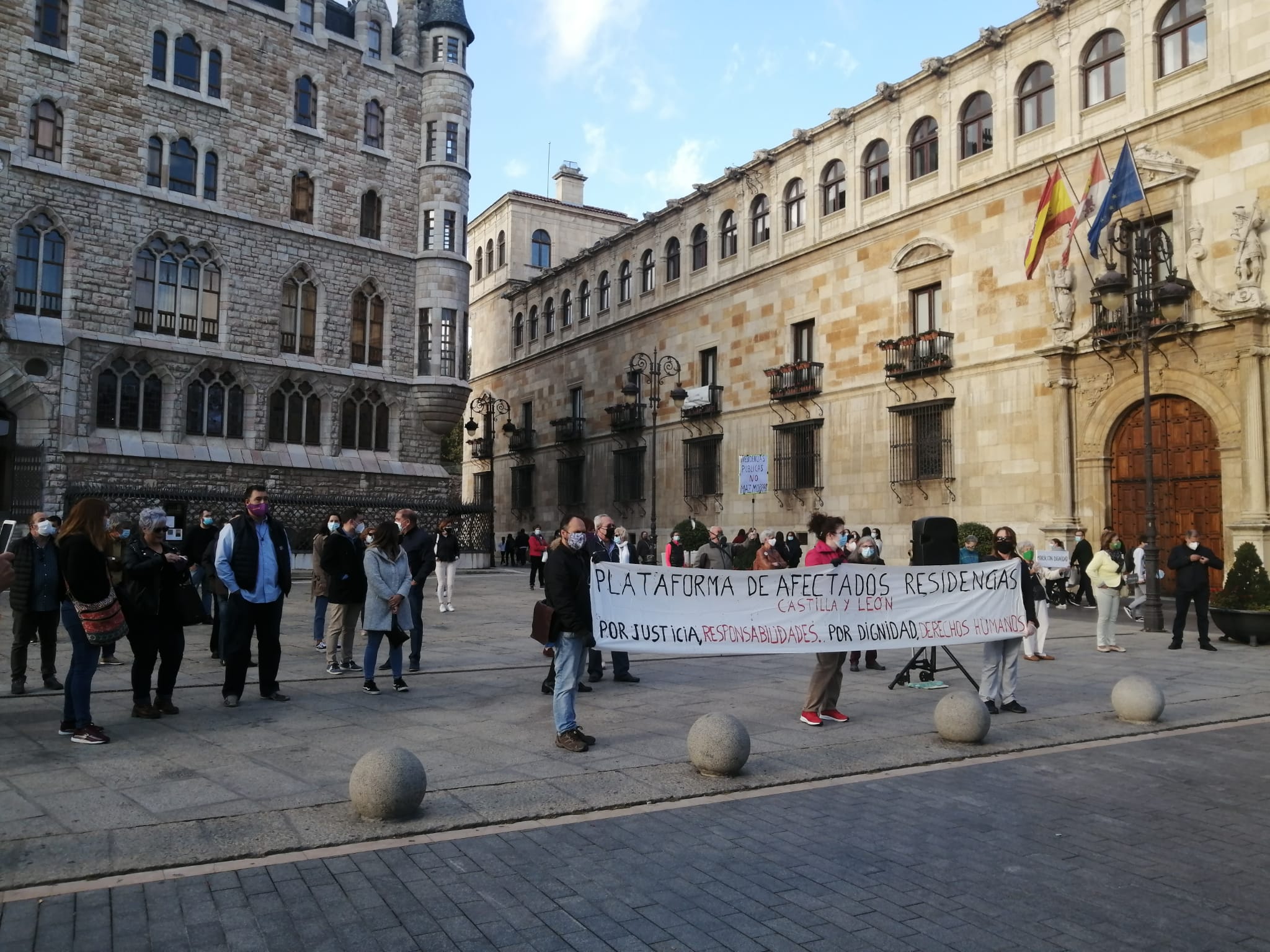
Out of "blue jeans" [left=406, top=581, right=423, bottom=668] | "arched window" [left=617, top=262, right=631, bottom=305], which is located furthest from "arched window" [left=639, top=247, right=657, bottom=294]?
"blue jeans" [left=406, top=581, right=423, bottom=668]

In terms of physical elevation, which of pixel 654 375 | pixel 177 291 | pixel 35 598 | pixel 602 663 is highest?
pixel 177 291

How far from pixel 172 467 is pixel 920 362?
24.0 m

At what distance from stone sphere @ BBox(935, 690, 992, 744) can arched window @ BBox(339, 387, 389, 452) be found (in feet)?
101

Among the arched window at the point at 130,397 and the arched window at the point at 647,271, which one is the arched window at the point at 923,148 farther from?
the arched window at the point at 130,397

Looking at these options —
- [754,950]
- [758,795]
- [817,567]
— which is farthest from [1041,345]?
[754,950]

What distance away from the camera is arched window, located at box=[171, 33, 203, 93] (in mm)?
32188

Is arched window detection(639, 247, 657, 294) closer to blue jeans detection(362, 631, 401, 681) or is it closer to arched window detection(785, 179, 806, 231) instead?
arched window detection(785, 179, 806, 231)

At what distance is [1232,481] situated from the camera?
21203mm

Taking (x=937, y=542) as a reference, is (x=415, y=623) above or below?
below

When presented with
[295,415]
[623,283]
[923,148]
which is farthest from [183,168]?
[923,148]

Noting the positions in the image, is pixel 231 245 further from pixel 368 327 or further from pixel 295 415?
pixel 295 415

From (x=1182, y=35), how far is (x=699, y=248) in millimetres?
19341

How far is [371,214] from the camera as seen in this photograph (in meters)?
36.9

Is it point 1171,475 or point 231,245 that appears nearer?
point 1171,475
